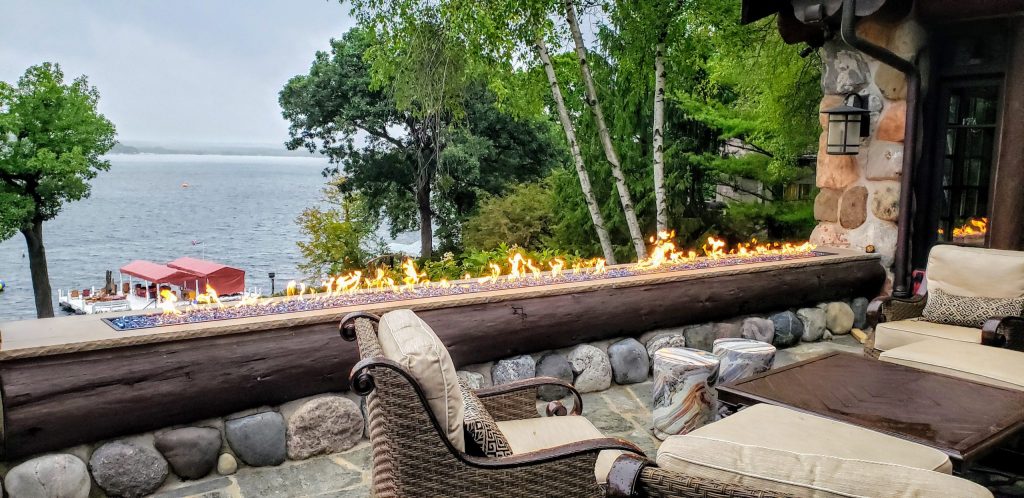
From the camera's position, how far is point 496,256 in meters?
11.2

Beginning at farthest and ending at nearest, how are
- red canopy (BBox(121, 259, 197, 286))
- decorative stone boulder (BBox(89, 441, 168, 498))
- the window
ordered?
red canopy (BBox(121, 259, 197, 286)) → the window → decorative stone boulder (BBox(89, 441, 168, 498))

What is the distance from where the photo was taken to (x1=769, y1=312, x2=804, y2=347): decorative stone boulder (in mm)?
5336

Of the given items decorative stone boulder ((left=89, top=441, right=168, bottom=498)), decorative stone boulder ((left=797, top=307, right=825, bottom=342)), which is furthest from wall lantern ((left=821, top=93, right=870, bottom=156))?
decorative stone boulder ((left=89, top=441, right=168, bottom=498))

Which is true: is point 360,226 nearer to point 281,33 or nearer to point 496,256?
point 496,256

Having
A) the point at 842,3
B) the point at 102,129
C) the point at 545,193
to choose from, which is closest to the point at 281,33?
the point at 102,129

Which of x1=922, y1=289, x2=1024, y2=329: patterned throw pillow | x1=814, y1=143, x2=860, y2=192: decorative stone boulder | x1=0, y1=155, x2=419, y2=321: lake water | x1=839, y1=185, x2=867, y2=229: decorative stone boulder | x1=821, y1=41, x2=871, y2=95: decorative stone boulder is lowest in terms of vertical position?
x1=0, y1=155, x2=419, y2=321: lake water

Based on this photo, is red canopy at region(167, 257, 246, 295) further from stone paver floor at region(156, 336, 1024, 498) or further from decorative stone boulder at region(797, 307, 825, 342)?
stone paver floor at region(156, 336, 1024, 498)

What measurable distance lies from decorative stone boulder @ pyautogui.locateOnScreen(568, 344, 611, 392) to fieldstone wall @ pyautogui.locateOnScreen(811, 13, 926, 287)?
3.14 meters

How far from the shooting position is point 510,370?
3984 mm

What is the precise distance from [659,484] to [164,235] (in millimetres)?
55180

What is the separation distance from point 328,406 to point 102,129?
19.0 m

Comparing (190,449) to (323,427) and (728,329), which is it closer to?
(323,427)

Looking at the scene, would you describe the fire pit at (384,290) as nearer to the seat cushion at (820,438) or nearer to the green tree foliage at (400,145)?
the seat cushion at (820,438)

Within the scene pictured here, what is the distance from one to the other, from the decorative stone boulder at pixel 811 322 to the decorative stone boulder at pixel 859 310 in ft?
1.64
